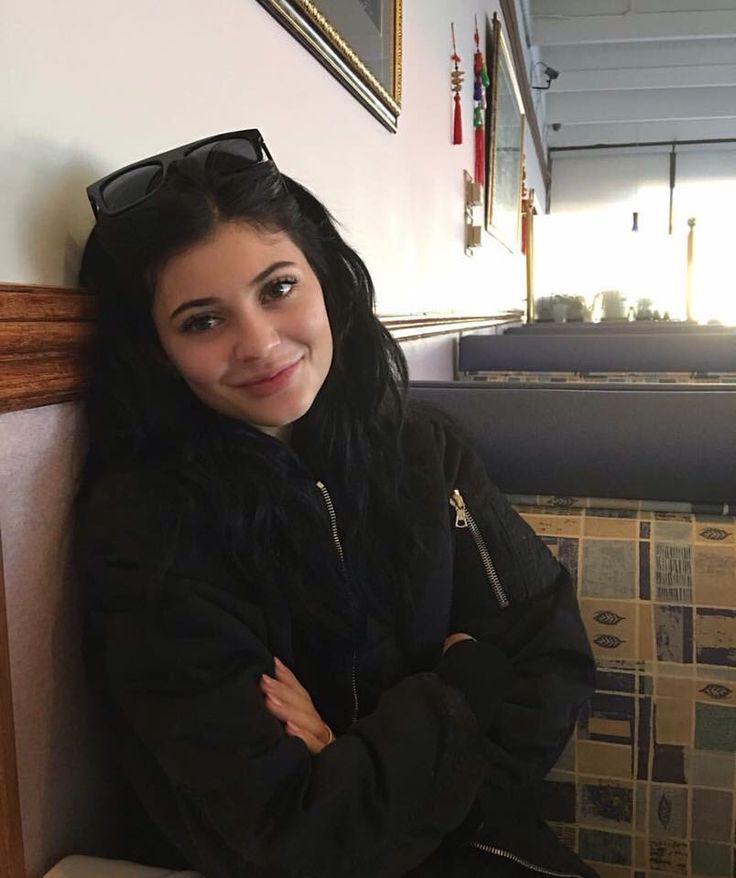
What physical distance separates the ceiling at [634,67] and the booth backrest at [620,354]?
3335 millimetres

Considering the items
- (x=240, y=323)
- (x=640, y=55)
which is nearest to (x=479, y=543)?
(x=240, y=323)

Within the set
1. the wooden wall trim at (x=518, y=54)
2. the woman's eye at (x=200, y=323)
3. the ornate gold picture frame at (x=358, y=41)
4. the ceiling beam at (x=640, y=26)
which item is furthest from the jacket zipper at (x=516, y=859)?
the ceiling beam at (x=640, y=26)

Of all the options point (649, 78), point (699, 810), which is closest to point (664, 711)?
point (699, 810)

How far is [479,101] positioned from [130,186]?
244 cm

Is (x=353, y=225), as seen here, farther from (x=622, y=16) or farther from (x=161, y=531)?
(x=622, y=16)

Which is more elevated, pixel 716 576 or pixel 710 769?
pixel 716 576

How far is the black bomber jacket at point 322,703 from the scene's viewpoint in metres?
0.67

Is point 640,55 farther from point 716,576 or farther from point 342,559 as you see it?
point 342,559

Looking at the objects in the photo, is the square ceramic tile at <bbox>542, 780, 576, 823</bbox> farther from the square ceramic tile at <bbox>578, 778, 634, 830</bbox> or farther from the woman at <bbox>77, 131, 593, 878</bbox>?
the woman at <bbox>77, 131, 593, 878</bbox>

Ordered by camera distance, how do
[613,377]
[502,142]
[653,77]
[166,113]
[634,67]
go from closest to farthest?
[166,113] < [613,377] < [502,142] < [634,67] < [653,77]

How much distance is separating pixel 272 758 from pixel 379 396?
42cm

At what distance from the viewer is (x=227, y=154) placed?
2.56ft

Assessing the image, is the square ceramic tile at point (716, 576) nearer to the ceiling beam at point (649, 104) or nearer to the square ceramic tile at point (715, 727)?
the square ceramic tile at point (715, 727)

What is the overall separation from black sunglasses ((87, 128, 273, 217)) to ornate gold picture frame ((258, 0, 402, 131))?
430 mm
